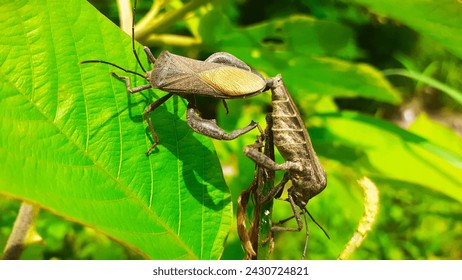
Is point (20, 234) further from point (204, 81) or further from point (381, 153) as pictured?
point (381, 153)

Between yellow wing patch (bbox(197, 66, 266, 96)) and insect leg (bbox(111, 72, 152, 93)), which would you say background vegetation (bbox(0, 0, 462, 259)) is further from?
yellow wing patch (bbox(197, 66, 266, 96))

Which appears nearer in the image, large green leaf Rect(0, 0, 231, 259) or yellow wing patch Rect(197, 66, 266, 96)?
large green leaf Rect(0, 0, 231, 259)

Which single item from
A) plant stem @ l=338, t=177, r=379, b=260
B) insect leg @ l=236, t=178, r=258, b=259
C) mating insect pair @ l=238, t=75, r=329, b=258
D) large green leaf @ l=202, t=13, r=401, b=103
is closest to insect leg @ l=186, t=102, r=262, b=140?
mating insect pair @ l=238, t=75, r=329, b=258

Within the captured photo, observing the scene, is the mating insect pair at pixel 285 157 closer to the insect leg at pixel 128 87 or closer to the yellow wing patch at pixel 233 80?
the yellow wing patch at pixel 233 80

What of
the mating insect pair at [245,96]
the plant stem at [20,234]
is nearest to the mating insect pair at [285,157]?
the mating insect pair at [245,96]

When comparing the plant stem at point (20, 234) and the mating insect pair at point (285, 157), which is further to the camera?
the plant stem at point (20, 234)
